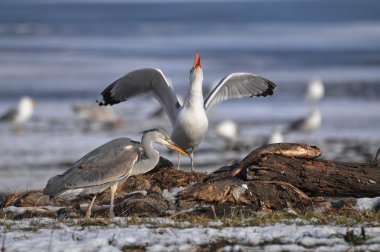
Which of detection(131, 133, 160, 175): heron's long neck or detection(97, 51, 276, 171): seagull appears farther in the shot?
detection(97, 51, 276, 171): seagull

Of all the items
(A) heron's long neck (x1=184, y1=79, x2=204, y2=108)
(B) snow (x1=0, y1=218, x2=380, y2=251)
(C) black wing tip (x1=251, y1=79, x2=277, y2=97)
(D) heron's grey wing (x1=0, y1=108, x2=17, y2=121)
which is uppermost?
(D) heron's grey wing (x1=0, y1=108, x2=17, y2=121)

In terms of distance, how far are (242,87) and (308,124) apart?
6517mm

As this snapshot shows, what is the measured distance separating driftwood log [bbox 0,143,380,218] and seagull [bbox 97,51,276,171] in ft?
7.08

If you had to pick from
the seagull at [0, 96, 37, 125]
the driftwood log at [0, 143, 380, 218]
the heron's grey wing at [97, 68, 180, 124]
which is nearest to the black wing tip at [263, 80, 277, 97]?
the heron's grey wing at [97, 68, 180, 124]

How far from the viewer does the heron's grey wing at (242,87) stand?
11.5m

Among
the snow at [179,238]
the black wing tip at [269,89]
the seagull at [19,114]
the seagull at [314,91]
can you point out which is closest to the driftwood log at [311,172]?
the snow at [179,238]

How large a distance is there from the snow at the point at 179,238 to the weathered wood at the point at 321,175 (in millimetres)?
1435

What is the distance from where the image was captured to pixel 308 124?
59.0ft

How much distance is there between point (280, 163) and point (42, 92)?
1721 cm

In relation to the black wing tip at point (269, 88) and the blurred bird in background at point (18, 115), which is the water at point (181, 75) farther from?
the black wing tip at point (269, 88)

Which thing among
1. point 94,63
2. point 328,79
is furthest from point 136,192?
point 94,63

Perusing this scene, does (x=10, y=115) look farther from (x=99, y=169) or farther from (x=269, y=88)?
(x=99, y=169)

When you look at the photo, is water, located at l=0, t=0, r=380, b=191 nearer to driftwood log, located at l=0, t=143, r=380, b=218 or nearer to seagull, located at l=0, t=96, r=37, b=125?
seagull, located at l=0, t=96, r=37, b=125

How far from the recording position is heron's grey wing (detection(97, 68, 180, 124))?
436 inches
